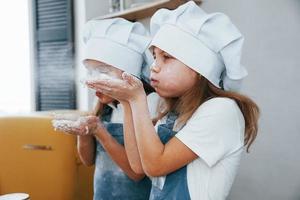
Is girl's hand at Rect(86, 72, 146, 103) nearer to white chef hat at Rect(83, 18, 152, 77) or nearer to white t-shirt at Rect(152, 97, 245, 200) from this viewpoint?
white t-shirt at Rect(152, 97, 245, 200)

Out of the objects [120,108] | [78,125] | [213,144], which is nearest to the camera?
[213,144]

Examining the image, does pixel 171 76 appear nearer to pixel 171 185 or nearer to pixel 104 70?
pixel 171 185

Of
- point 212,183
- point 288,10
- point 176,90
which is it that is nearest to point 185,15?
point 176,90

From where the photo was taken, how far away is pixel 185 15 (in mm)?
1059

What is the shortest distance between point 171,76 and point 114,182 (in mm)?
602

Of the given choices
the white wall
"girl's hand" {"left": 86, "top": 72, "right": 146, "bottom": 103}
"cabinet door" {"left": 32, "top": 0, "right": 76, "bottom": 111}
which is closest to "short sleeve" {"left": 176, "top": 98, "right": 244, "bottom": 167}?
"girl's hand" {"left": 86, "top": 72, "right": 146, "bottom": 103}

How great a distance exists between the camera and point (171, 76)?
103cm

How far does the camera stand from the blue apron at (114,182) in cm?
141

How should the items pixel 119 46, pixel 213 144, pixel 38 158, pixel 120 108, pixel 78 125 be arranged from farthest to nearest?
pixel 38 158, pixel 120 108, pixel 119 46, pixel 78 125, pixel 213 144

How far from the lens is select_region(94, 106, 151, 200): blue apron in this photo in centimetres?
141

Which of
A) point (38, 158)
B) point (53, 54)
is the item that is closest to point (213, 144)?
point (38, 158)

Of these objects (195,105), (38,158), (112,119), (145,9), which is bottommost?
(38,158)

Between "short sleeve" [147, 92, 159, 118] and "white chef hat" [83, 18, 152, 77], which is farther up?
"white chef hat" [83, 18, 152, 77]

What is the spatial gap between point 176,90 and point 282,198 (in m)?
1.01
